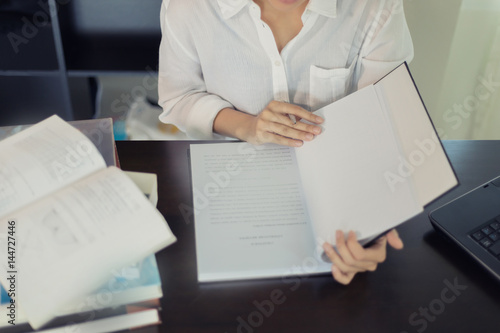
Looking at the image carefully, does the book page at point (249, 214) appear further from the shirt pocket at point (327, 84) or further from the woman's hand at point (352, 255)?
the shirt pocket at point (327, 84)

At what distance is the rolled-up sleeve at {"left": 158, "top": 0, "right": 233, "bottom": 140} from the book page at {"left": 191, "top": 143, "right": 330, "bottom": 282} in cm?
18

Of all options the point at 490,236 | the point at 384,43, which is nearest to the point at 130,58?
the point at 384,43

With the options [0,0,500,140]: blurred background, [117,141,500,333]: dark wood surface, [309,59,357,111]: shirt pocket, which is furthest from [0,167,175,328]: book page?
[0,0,500,140]: blurred background

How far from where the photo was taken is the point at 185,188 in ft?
2.75

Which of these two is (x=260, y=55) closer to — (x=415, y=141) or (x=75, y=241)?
(x=415, y=141)

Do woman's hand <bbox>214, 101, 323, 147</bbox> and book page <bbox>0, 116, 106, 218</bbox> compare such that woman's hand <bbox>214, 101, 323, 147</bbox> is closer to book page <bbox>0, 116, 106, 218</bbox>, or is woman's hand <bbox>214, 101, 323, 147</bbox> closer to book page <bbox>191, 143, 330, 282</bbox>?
book page <bbox>191, 143, 330, 282</bbox>

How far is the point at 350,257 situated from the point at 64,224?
0.37 meters

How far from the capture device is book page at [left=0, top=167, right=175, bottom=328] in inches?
22.0

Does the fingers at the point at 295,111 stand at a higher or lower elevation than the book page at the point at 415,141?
lower

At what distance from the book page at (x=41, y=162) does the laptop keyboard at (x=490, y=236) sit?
1.86 ft

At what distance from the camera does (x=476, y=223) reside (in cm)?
76

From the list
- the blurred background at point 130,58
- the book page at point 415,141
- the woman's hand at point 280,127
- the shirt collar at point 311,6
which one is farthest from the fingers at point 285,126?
the blurred background at point 130,58

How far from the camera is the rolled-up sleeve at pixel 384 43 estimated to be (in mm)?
1029

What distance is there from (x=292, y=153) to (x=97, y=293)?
1.37ft
